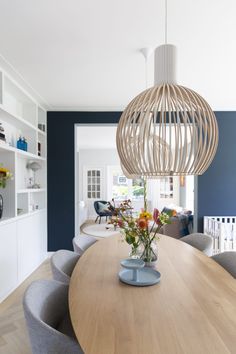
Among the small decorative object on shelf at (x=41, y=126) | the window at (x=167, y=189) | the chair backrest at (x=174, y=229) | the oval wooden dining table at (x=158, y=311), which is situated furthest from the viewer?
the window at (x=167, y=189)

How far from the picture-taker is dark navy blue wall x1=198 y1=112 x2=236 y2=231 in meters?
4.46

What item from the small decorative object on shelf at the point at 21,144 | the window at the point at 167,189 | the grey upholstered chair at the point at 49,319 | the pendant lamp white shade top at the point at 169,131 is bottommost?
the grey upholstered chair at the point at 49,319

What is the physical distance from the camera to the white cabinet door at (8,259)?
9.10ft

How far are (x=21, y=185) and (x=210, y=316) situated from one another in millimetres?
3384

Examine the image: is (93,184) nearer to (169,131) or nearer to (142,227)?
(142,227)

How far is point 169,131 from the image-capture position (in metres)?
1.20

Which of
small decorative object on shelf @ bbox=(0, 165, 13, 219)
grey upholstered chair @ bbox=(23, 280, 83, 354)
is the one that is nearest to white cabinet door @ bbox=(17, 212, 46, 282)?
small decorative object on shelf @ bbox=(0, 165, 13, 219)

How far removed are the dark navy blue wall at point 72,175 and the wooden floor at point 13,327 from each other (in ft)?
4.72

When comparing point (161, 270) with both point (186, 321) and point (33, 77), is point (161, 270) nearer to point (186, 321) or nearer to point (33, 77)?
point (186, 321)

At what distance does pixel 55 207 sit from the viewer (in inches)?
175

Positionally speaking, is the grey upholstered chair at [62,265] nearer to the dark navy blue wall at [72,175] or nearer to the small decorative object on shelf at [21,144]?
the small decorative object on shelf at [21,144]

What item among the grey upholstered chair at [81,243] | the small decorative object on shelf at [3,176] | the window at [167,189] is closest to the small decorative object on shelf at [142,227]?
the grey upholstered chair at [81,243]

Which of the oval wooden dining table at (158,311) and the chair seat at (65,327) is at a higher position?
the oval wooden dining table at (158,311)

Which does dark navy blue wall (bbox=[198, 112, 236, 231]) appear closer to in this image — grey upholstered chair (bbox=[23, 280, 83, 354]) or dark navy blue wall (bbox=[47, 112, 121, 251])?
dark navy blue wall (bbox=[47, 112, 121, 251])
